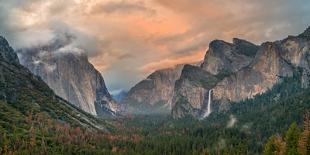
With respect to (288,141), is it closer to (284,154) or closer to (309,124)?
(284,154)

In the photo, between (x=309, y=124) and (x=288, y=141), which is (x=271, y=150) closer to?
(x=288, y=141)

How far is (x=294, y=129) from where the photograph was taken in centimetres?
14462

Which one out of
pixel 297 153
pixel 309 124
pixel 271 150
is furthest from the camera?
pixel 309 124

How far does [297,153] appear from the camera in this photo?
459ft

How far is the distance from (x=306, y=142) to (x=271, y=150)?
19.4 m

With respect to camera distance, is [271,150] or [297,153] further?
[271,150]

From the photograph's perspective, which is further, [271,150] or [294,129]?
[271,150]

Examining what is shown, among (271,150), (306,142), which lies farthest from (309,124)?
(306,142)

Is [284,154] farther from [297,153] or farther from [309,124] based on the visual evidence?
[309,124]

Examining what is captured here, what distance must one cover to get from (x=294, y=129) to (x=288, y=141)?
4382mm

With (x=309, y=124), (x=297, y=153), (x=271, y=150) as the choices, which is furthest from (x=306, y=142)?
(x=309, y=124)

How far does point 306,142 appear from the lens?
140000 mm

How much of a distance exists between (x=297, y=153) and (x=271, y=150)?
60.2 feet

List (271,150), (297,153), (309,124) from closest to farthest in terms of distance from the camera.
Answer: (297,153)
(271,150)
(309,124)
